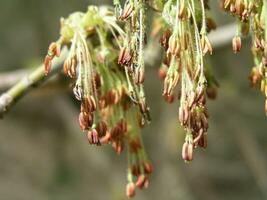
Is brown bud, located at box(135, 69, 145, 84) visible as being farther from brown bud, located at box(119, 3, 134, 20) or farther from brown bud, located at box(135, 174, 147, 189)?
brown bud, located at box(135, 174, 147, 189)

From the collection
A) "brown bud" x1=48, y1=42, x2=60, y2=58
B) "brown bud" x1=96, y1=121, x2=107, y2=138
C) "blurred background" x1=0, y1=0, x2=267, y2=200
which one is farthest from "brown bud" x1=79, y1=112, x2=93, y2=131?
"blurred background" x1=0, y1=0, x2=267, y2=200

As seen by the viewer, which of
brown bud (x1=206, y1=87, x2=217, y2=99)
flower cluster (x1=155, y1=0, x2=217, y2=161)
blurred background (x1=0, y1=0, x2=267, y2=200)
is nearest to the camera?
flower cluster (x1=155, y1=0, x2=217, y2=161)

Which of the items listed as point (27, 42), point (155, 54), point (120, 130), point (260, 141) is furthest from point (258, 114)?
point (120, 130)

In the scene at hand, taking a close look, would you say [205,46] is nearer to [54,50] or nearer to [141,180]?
[54,50]

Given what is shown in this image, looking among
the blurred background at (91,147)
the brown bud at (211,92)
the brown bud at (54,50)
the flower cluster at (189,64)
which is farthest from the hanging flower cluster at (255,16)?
the blurred background at (91,147)

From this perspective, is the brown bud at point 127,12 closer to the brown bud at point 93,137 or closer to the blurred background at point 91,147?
the brown bud at point 93,137
